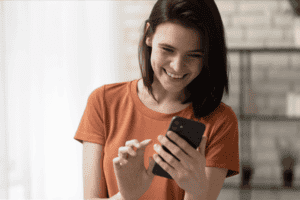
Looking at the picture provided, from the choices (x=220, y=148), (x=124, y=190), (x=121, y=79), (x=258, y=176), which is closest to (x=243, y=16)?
(x=121, y=79)

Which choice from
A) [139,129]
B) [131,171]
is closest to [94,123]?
[139,129]

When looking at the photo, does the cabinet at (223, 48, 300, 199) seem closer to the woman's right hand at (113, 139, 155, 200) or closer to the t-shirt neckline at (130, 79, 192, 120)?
the t-shirt neckline at (130, 79, 192, 120)

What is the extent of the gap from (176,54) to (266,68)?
5.34 feet

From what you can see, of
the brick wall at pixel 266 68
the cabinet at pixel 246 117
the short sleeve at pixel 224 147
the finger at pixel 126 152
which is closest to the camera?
the finger at pixel 126 152

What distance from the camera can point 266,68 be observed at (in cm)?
225

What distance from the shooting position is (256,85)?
225cm

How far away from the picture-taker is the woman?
2.67 ft

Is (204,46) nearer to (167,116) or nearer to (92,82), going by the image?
(167,116)

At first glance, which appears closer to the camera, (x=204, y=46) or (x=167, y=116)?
(x=204, y=46)

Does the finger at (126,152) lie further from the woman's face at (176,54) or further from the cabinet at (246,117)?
the cabinet at (246,117)

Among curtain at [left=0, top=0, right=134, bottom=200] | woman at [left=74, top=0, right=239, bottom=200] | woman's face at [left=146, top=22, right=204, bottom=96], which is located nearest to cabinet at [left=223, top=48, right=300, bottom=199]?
curtain at [left=0, top=0, right=134, bottom=200]

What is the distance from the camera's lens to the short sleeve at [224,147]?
953 mm

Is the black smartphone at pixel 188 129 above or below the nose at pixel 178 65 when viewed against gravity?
below

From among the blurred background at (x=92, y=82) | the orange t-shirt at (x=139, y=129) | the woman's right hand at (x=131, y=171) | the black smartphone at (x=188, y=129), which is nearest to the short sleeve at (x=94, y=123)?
the orange t-shirt at (x=139, y=129)
